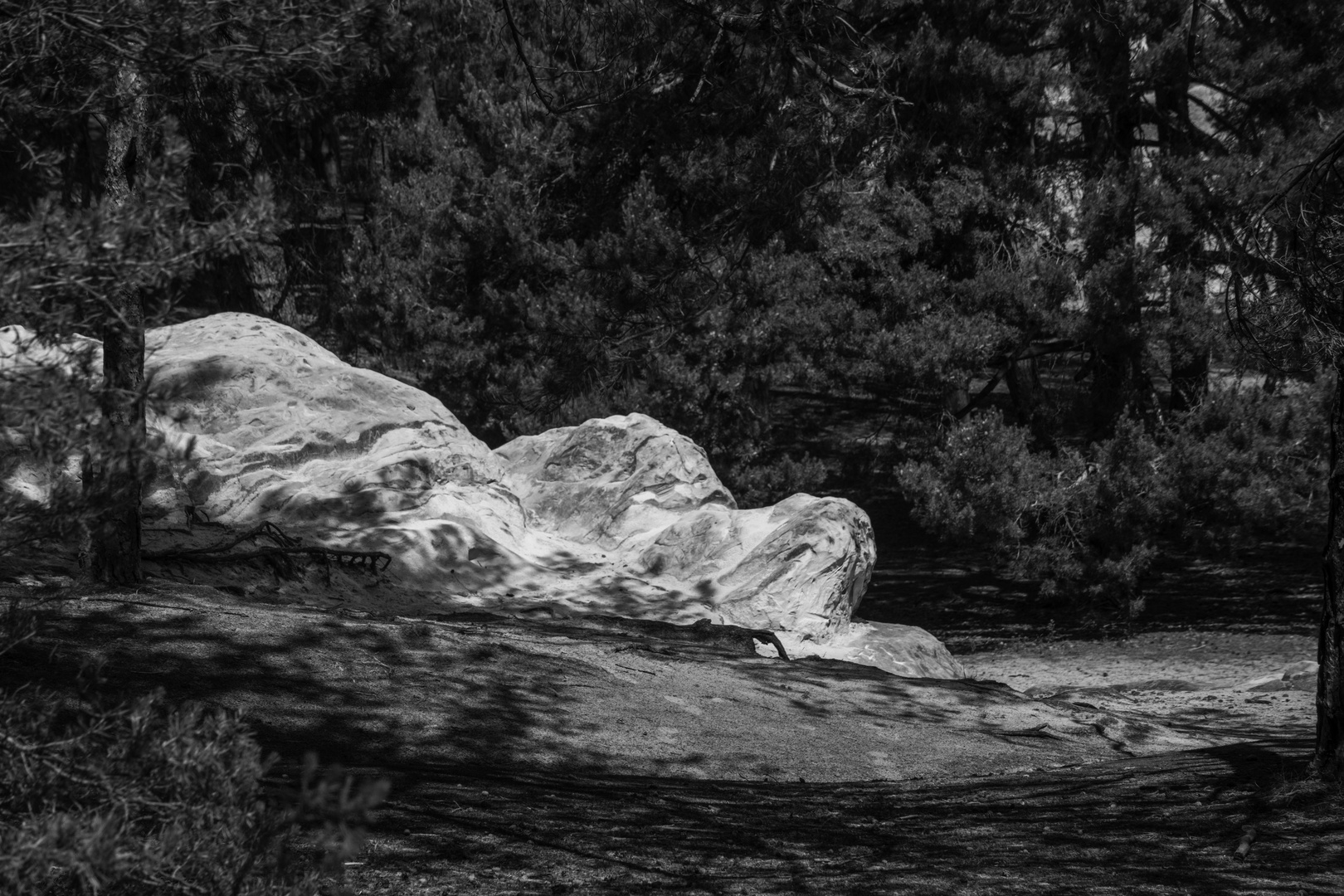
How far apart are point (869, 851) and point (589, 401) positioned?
1144 centimetres

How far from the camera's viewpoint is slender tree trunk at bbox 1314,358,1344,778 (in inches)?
203

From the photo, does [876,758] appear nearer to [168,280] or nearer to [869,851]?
[869,851]

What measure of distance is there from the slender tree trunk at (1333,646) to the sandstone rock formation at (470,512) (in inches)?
192

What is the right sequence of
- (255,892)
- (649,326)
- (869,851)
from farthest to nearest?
(649,326) < (869,851) < (255,892)

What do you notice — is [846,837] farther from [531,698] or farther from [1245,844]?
[531,698]

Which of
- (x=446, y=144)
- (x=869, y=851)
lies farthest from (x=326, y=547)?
(x=446, y=144)

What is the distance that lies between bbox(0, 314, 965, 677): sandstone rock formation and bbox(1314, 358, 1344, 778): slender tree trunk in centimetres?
488

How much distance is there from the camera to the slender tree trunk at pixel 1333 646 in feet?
16.9

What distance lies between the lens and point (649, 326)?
50.8ft

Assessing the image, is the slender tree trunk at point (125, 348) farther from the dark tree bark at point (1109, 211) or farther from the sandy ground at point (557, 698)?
the dark tree bark at point (1109, 211)

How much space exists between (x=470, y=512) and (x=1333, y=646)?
6568 millimetres

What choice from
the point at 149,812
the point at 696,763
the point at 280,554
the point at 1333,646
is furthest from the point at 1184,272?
the point at 149,812

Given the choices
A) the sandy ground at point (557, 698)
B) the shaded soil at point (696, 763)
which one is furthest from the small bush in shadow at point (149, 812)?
the sandy ground at point (557, 698)

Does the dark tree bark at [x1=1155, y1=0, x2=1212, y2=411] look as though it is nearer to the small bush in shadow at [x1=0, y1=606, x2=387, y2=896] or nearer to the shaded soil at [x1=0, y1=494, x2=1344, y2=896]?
the shaded soil at [x1=0, y1=494, x2=1344, y2=896]
